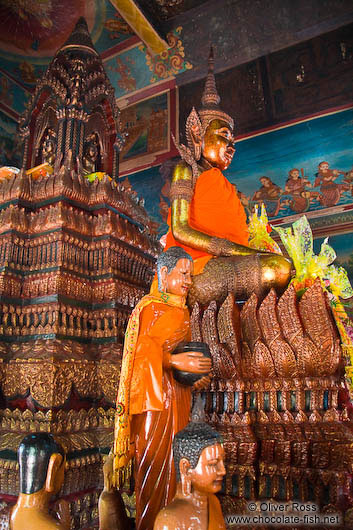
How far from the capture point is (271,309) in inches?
94.0

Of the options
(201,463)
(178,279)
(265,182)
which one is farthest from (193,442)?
(265,182)

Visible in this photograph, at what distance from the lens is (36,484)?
4.16ft

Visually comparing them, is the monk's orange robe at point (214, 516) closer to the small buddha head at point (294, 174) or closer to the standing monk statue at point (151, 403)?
the standing monk statue at point (151, 403)

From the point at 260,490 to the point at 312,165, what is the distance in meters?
5.94

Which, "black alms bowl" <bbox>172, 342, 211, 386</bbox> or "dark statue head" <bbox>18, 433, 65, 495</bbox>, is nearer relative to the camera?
"dark statue head" <bbox>18, 433, 65, 495</bbox>

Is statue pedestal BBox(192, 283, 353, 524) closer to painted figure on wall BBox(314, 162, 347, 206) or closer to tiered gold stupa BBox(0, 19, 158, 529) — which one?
tiered gold stupa BBox(0, 19, 158, 529)

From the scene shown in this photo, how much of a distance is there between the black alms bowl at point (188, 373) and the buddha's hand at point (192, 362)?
0.8 inches

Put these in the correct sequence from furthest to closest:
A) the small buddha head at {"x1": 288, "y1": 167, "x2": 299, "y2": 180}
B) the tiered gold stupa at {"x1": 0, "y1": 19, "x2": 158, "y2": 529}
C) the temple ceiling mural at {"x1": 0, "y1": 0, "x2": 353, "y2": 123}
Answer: the temple ceiling mural at {"x1": 0, "y1": 0, "x2": 353, "y2": 123}, the small buddha head at {"x1": 288, "y1": 167, "x2": 299, "y2": 180}, the tiered gold stupa at {"x1": 0, "y1": 19, "x2": 158, "y2": 529}

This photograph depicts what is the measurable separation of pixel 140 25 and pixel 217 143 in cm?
551

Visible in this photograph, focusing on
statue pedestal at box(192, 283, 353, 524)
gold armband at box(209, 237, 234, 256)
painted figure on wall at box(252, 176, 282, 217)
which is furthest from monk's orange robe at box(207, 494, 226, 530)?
painted figure on wall at box(252, 176, 282, 217)

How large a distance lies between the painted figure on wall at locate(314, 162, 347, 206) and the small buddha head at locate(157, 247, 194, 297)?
5.39 meters

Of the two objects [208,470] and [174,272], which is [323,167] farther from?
[208,470]

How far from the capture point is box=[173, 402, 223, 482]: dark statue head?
122cm

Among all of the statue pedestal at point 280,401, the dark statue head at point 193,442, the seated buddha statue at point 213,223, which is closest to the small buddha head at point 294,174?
the seated buddha statue at point 213,223
